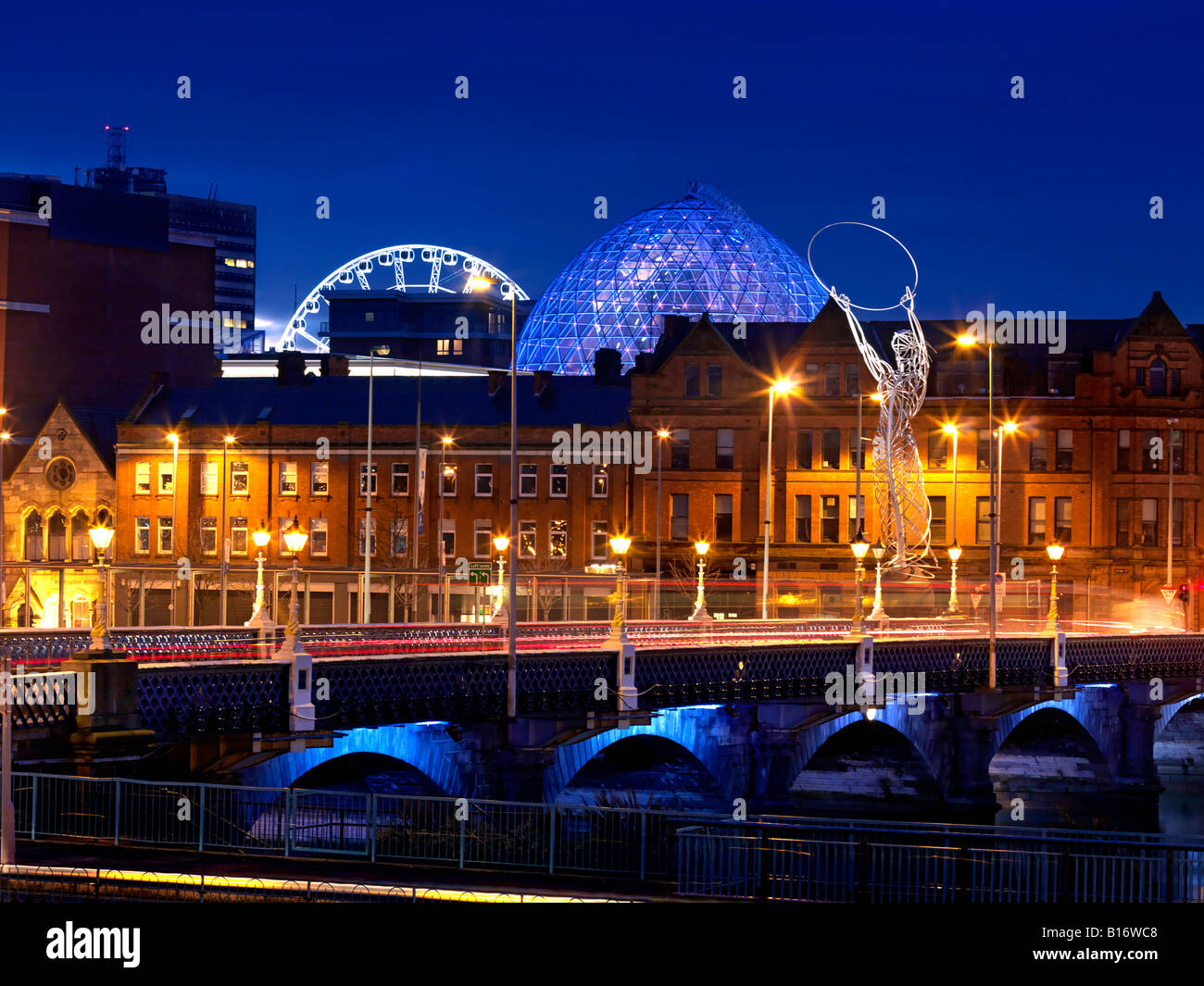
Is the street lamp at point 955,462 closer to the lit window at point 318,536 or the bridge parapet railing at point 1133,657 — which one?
the bridge parapet railing at point 1133,657

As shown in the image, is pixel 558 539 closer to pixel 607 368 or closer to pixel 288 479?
pixel 607 368

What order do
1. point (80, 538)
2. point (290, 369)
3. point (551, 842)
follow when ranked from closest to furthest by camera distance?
1. point (551, 842)
2. point (80, 538)
3. point (290, 369)

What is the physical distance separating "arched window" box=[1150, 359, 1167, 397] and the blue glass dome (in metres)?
32.1

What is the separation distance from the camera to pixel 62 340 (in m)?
122

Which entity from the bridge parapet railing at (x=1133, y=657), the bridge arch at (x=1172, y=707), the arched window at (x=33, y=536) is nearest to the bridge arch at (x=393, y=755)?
the bridge parapet railing at (x=1133, y=657)

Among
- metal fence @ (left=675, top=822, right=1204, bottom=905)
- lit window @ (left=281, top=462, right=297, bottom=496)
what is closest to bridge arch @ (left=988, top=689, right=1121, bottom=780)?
metal fence @ (left=675, top=822, right=1204, bottom=905)

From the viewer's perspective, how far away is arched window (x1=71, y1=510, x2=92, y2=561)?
354 feet

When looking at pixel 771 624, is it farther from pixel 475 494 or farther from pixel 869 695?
pixel 475 494

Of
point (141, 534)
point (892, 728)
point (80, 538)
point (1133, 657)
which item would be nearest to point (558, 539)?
point (141, 534)

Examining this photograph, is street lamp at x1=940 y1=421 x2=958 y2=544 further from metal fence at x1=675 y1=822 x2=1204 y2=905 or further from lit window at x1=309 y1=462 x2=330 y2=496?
metal fence at x1=675 y1=822 x2=1204 y2=905

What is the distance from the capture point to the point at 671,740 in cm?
5294

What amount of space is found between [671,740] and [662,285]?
7988 centimetres

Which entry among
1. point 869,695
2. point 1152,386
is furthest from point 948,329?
point 869,695

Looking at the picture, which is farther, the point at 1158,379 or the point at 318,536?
the point at 318,536
